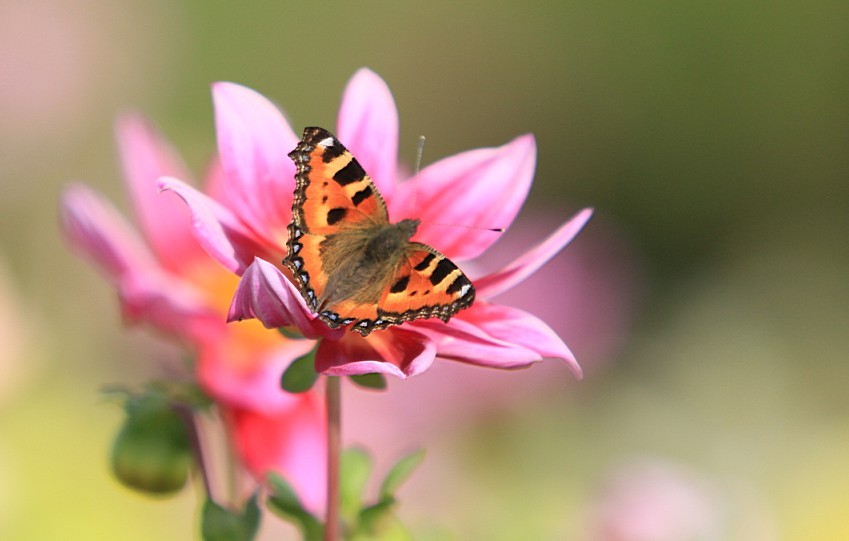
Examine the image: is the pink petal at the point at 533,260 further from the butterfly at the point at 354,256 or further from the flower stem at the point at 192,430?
the flower stem at the point at 192,430

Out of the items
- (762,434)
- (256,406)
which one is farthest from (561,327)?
(256,406)

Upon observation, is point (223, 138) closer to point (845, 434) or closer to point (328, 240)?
point (328, 240)

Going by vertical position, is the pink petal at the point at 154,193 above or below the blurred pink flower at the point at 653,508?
above

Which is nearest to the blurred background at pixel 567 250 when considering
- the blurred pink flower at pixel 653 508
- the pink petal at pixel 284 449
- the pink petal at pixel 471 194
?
the blurred pink flower at pixel 653 508

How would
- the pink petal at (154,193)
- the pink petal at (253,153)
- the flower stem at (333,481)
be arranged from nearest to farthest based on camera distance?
the flower stem at (333,481) → the pink petal at (253,153) → the pink petal at (154,193)

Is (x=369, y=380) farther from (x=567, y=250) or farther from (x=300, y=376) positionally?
(x=567, y=250)

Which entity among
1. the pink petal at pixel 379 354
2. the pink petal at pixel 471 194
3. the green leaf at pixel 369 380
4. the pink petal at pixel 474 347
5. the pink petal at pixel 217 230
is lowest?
the green leaf at pixel 369 380
